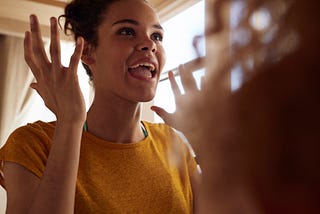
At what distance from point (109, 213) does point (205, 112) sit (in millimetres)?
829

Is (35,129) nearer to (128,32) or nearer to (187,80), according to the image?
(128,32)

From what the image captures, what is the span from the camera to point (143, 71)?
3.51ft

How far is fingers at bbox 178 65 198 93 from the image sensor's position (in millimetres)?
204

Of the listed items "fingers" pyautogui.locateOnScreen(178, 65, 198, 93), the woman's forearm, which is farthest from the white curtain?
"fingers" pyautogui.locateOnScreen(178, 65, 198, 93)

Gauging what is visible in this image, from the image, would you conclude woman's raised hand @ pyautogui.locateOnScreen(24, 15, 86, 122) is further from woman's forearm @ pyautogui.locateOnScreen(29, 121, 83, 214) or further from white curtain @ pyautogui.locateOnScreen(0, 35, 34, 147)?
white curtain @ pyautogui.locateOnScreen(0, 35, 34, 147)

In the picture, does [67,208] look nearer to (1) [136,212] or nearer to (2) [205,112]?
(1) [136,212]

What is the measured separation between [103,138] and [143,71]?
0.68 ft

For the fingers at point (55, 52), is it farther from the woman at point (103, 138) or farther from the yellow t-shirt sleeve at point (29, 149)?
the yellow t-shirt sleeve at point (29, 149)

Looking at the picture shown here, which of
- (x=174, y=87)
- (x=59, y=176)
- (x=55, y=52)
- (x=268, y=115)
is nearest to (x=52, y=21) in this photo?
(x=55, y=52)

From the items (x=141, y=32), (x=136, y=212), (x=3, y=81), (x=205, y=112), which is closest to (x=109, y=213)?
(x=136, y=212)

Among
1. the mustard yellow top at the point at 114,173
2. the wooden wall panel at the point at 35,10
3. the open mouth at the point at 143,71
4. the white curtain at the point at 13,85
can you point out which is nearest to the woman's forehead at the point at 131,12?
the open mouth at the point at 143,71

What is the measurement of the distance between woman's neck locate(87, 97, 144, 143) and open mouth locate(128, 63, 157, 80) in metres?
0.10

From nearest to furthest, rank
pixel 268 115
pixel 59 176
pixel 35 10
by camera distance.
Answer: pixel 268 115 → pixel 59 176 → pixel 35 10

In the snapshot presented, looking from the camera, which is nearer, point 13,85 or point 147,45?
point 147,45
